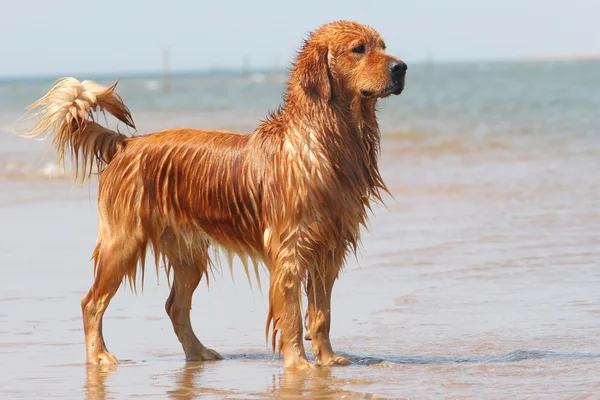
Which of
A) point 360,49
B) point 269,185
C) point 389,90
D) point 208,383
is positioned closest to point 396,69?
point 389,90

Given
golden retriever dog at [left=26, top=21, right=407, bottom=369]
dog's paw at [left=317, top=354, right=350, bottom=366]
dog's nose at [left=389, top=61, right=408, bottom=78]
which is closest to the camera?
dog's nose at [left=389, top=61, right=408, bottom=78]

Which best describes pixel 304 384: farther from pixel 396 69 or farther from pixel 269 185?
pixel 396 69

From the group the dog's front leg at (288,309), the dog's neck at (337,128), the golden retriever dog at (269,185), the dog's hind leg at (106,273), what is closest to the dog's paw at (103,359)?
the golden retriever dog at (269,185)

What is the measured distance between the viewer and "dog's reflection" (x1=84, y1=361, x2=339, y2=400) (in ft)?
17.3

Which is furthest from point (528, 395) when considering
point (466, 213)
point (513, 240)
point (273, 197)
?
point (466, 213)

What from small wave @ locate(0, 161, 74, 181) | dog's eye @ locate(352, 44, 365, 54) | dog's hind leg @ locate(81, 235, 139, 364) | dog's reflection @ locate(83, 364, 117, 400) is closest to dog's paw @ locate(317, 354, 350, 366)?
dog's reflection @ locate(83, 364, 117, 400)

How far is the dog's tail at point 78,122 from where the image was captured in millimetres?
6406

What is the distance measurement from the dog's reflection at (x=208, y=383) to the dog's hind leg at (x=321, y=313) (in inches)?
6.7

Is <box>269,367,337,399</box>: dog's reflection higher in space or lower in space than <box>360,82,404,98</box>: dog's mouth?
lower

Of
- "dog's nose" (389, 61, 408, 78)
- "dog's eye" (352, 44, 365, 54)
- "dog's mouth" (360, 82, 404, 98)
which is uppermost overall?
"dog's eye" (352, 44, 365, 54)

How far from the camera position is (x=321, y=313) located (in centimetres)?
608

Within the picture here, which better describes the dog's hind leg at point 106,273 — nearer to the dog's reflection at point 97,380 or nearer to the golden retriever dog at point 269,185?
the golden retriever dog at point 269,185

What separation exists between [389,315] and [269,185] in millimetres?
1662

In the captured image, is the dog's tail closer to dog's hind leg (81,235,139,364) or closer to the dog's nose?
dog's hind leg (81,235,139,364)
